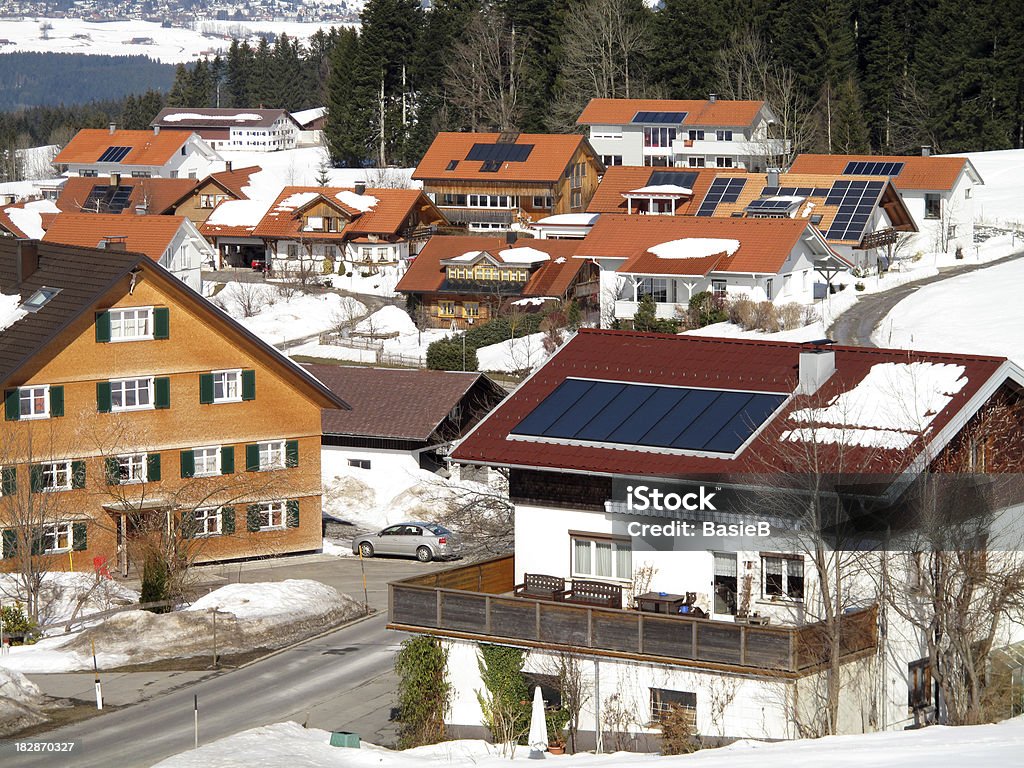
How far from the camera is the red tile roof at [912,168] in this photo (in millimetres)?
91375

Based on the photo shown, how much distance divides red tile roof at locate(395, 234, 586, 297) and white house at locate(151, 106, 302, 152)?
300 ft

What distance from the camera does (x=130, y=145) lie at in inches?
5743

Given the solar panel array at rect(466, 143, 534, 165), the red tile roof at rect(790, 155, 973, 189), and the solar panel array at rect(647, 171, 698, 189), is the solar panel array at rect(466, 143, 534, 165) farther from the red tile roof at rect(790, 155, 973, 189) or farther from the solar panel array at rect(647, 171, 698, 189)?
the red tile roof at rect(790, 155, 973, 189)

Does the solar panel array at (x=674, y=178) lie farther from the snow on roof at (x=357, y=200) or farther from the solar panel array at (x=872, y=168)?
the snow on roof at (x=357, y=200)

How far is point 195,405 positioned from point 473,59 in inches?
3677

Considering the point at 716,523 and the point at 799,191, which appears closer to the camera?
the point at 716,523

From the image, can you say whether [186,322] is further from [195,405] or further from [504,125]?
[504,125]

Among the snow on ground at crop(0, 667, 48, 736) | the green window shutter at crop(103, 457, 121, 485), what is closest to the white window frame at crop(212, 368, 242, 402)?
the green window shutter at crop(103, 457, 121, 485)

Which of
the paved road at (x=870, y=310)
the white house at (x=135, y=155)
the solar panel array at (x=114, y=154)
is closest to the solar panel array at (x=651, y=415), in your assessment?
the paved road at (x=870, y=310)

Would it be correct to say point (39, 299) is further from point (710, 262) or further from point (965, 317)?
point (710, 262)

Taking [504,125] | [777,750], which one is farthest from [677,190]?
[777,750]

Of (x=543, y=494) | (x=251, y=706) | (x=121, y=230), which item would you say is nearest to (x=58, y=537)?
(x=251, y=706)

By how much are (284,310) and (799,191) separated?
27.4 m

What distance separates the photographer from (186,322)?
45594mm
